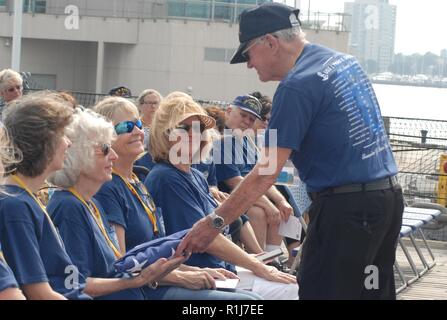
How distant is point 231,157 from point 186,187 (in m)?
2.75

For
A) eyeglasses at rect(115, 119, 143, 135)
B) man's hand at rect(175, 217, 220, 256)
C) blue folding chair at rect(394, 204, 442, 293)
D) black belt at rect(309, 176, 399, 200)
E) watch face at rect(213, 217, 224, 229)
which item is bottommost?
blue folding chair at rect(394, 204, 442, 293)

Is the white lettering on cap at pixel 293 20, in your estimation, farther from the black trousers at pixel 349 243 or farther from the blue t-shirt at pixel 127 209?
the blue t-shirt at pixel 127 209

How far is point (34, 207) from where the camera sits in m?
3.71

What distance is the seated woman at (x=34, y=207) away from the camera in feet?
11.8

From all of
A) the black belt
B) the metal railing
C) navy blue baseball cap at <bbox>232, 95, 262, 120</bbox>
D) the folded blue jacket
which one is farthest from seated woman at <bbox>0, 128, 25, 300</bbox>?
the metal railing

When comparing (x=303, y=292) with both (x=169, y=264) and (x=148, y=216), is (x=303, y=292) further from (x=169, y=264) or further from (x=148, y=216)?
(x=148, y=216)

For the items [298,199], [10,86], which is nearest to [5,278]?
[298,199]

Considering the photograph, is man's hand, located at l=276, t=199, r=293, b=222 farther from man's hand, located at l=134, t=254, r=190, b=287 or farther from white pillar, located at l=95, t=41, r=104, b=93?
white pillar, located at l=95, t=41, r=104, b=93

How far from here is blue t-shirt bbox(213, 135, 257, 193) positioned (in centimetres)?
820

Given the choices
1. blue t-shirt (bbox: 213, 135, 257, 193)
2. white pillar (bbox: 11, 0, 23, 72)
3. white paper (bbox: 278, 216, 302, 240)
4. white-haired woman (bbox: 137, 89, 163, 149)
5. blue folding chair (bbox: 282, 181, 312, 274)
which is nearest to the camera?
blue t-shirt (bbox: 213, 135, 257, 193)

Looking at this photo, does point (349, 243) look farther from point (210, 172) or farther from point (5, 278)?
point (210, 172)

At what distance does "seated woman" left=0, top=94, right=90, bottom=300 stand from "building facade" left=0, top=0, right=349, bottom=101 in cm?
4795

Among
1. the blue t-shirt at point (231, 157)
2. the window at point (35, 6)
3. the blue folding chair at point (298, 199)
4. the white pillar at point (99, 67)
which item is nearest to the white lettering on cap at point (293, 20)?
the blue t-shirt at point (231, 157)

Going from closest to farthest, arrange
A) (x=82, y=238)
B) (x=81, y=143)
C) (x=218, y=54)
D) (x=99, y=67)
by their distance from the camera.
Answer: (x=82, y=238)
(x=81, y=143)
(x=99, y=67)
(x=218, y=54)
